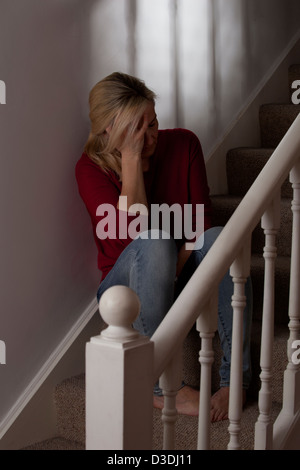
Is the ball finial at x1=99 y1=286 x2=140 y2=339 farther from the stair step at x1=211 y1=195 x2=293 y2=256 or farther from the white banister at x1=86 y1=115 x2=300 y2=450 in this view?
the stair step at x1=211 y1=195 x2=293 y2=256

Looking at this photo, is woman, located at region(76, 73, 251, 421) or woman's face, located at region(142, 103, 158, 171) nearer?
woman, located at region(76, 73, 251, 421)

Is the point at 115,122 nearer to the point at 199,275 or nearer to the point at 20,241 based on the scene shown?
the point at 20,241

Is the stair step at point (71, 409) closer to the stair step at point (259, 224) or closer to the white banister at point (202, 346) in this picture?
the white banister at point (202, 346)

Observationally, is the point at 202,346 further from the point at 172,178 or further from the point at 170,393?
the point at 172,178

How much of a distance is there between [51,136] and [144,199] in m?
0.34

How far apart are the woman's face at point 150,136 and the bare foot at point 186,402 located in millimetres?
740

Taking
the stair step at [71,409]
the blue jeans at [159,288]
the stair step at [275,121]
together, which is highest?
the stair step at [275,121]

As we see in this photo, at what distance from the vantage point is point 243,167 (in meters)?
2.70

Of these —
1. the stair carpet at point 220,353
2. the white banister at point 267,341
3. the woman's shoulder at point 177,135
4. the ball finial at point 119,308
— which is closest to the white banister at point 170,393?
the ball finial at point 119,308

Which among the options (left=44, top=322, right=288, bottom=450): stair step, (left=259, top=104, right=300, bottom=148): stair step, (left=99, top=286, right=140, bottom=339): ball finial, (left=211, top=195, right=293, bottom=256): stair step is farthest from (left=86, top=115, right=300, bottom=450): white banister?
(left=259, top=104, right=300, bottom=148): stair step

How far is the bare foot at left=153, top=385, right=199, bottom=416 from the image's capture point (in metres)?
1.83

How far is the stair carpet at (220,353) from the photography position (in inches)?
69.2

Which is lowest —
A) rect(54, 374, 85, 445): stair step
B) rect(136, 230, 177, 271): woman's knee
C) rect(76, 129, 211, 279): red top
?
rect(54, 374, 85, 445): stair step

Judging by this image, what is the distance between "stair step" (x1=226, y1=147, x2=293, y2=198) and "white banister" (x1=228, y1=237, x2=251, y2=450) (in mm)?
1219
